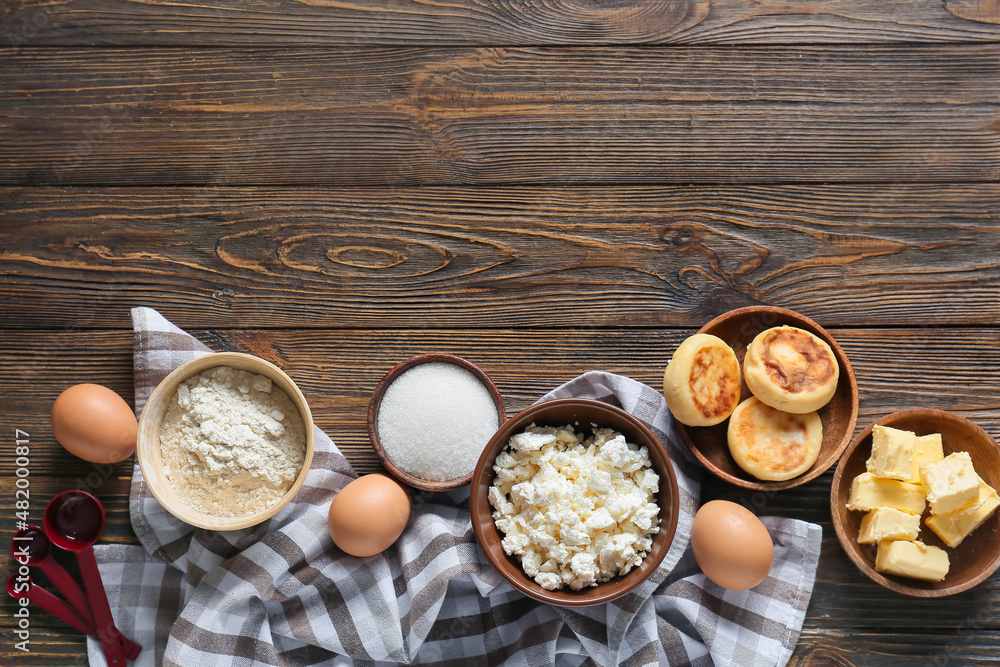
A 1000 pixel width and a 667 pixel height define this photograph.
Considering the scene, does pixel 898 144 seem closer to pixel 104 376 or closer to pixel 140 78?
pixel 140 78

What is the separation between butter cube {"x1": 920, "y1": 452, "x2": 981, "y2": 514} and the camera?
1062 millimetres

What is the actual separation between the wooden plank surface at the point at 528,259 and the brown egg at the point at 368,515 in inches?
13.1

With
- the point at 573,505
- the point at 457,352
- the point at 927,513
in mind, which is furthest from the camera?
the point at 457,352

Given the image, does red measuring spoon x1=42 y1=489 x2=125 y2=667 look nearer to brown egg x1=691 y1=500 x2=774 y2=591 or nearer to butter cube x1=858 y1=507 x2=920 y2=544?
brown egg x1=691 y1=500 x2=774 y2=591

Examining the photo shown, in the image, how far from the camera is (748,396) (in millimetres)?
1188

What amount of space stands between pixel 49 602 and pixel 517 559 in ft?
2.90

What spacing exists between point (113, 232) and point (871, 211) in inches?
61.4

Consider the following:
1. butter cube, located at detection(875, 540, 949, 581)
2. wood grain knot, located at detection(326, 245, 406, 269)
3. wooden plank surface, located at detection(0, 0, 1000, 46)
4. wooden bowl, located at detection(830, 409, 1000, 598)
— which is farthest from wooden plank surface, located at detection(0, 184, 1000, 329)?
butter cube, located at detection(875, 540, 949, 581)

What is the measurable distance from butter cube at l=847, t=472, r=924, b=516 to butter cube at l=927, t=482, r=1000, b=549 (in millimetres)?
48

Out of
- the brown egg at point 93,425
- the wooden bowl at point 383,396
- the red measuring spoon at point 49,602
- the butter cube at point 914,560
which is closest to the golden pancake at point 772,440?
the butter cube at point 914,560

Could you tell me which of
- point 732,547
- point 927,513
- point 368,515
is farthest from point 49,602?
point 927,513

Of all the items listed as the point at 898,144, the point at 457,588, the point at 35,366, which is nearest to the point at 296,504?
the point at 457,588

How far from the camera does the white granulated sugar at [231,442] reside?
1076mm
